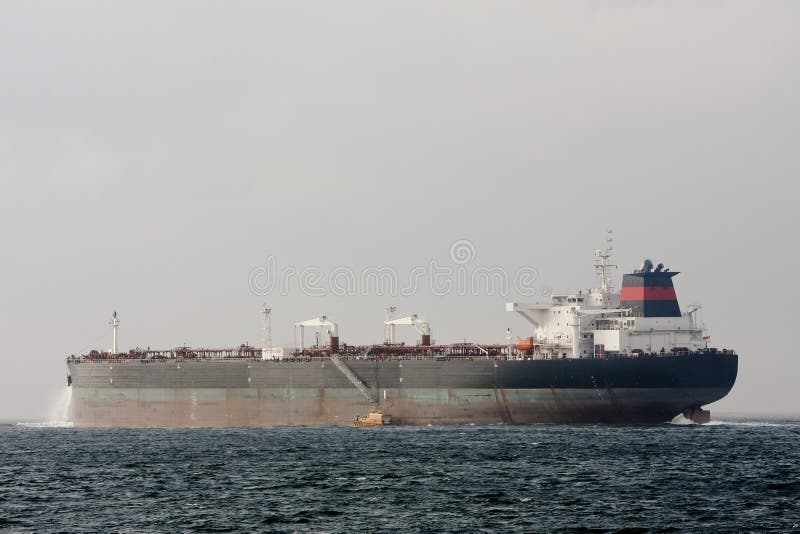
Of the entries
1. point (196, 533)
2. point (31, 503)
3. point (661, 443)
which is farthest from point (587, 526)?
point (661, 443)

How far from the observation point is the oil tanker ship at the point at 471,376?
74250 mm

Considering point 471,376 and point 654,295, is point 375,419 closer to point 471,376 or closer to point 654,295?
→ point 471,376

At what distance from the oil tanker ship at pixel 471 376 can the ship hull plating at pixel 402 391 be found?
8cm

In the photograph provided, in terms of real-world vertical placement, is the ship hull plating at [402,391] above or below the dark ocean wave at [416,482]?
above

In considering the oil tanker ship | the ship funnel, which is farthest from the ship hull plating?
the ship funnel

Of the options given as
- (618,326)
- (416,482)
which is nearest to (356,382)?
(618,326)

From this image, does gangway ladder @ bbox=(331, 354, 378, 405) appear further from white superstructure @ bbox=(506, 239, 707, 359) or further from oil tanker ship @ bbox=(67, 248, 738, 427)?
white superstructure @ bbox=(506, 239, 707, 359)

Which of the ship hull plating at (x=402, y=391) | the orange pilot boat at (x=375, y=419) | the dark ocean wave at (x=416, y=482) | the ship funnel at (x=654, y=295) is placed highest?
the ship funnel at (x=654, y=295)

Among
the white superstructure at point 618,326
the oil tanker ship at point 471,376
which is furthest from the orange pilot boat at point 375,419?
the white superstructure at point 618,326

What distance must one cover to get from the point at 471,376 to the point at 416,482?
94.8 ft

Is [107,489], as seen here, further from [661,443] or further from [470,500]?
[661,443]

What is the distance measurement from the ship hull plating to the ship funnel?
5336 millimetres

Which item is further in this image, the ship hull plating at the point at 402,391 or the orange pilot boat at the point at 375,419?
the orange pilot boat at the point at 375,419

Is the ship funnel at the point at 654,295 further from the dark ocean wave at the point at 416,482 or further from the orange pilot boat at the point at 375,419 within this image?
the orange pilot boat at the point at 375,419
